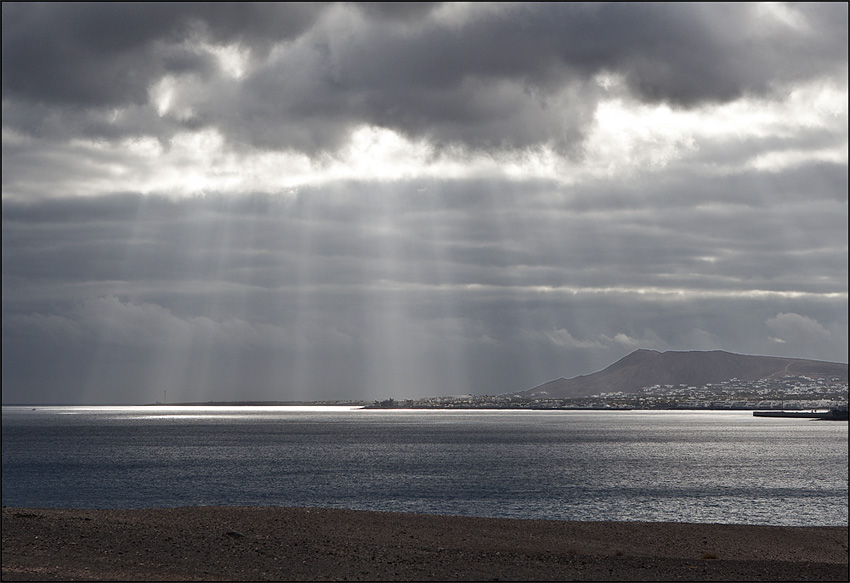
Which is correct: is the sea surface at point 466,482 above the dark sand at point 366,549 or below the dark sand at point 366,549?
below

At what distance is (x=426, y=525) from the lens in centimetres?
3928

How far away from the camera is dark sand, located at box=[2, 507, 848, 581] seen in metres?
25.1

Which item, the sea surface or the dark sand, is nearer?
the dark sand

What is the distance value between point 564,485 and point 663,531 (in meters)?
32.0

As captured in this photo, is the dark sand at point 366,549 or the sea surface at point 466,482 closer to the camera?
the dark sand at point 366,549

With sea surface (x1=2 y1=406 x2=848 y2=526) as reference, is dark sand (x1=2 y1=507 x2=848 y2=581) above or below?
above

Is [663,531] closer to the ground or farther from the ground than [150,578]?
closer to the ground

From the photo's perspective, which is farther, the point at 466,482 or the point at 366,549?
the point at 466,482

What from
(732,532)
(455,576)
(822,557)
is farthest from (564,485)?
(455,576)

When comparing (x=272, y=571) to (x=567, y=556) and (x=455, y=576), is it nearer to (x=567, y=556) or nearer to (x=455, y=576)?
(x=455, y=576)

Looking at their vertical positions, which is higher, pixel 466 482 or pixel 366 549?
pixel 366 549

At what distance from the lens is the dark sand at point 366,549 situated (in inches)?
989

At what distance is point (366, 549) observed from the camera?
29.6 meters

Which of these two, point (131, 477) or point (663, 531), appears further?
point (131, 477)
